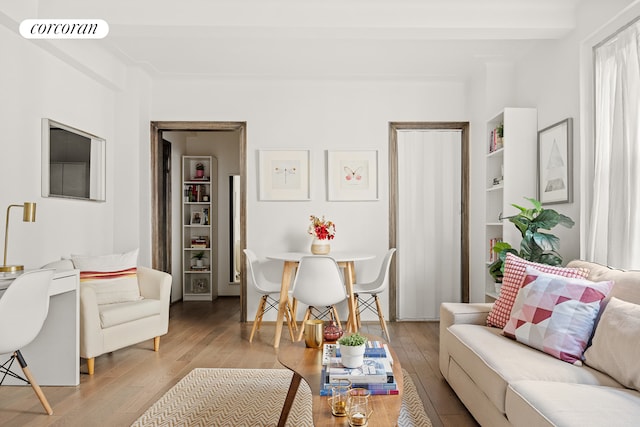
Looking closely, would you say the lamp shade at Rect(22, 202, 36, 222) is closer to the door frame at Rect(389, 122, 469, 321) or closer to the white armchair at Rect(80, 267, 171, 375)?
the white armchair at Rect(80, 267, 171, 375)

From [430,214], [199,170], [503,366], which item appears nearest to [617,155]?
[503,366]

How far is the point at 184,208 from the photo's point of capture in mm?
6840

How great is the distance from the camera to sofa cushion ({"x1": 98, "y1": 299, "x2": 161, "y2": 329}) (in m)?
3.56

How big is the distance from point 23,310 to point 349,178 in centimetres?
336

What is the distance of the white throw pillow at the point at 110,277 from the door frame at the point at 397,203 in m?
2.60

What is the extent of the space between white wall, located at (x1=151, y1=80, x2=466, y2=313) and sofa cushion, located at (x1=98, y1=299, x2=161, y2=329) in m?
1.40

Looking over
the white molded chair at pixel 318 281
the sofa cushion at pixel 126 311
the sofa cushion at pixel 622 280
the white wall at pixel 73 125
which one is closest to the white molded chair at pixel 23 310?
the sofa cushion at pixel 126 311

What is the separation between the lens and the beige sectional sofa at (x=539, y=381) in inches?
68.0

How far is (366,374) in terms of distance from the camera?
212 centimetres

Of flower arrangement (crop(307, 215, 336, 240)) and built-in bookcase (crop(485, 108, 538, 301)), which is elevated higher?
built-in bookcase (crop(485, 108, 538, 301))

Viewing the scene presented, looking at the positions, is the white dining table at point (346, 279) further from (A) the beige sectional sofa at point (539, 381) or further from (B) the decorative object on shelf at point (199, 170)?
(B) the decorative object on shelf at point (199, 170)

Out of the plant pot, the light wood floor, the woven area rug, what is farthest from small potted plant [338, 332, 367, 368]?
the light wood floor

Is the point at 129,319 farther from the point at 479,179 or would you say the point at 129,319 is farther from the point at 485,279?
the point at 479,179

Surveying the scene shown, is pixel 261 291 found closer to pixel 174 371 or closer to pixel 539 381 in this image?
pixel 174 371
